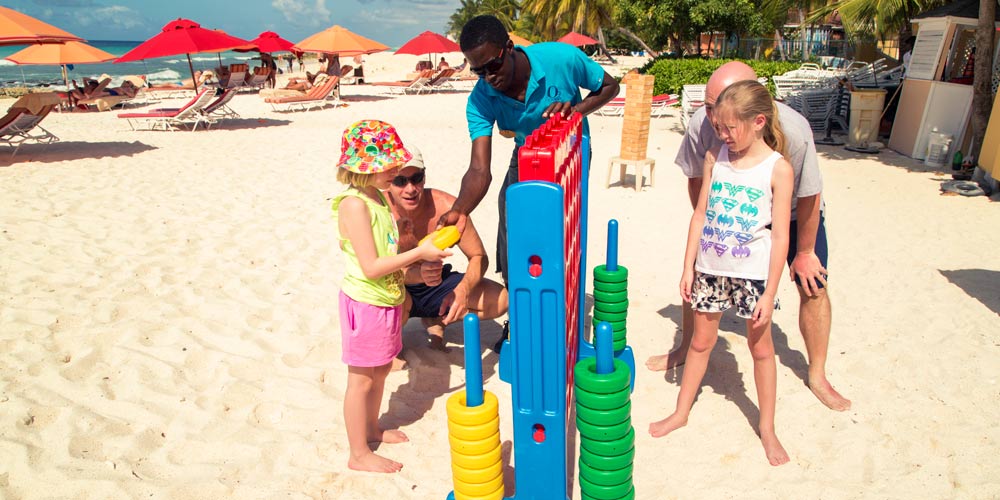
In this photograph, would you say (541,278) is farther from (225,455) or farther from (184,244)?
(184,244)

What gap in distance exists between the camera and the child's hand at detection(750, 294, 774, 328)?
2615mm

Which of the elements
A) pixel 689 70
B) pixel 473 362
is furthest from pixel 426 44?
pixel 473 362

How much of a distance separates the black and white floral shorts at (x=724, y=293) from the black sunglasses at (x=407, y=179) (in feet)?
4.79

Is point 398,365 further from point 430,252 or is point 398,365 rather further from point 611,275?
point 430,252

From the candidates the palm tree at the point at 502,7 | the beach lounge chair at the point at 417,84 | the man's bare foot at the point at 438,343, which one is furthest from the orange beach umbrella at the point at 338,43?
the palm tree at the point at 502,7

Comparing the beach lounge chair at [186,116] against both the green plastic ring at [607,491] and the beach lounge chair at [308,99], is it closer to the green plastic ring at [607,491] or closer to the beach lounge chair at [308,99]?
the beach lounge chair at [308,99]

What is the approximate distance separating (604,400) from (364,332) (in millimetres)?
1256

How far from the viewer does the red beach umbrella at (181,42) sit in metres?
15.2

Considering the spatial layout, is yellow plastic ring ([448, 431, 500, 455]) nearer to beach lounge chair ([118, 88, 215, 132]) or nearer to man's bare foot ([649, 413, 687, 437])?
man's bare foot ([649, 413, 687, 437])

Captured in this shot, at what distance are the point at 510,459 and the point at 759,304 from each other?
4.74 ft

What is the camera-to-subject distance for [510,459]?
3.07 metres

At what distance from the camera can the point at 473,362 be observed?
78.7 inches

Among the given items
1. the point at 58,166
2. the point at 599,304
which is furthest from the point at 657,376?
the point at 58,166

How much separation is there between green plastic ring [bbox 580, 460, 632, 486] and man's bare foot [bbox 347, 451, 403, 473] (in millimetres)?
1219
